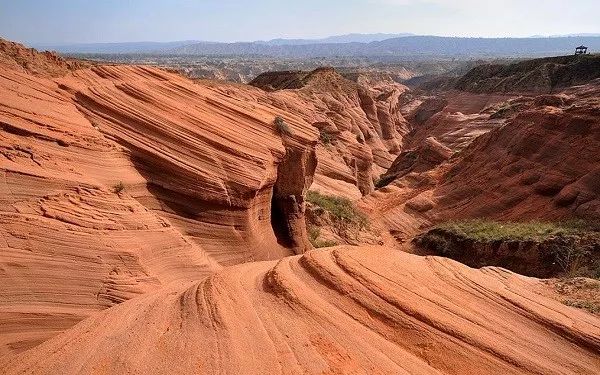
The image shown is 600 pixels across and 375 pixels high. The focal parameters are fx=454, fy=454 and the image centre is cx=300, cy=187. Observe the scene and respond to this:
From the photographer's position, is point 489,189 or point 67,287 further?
point 489,189

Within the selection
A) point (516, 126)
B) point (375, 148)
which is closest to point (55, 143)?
point (516, 126)

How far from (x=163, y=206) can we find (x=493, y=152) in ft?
64.9

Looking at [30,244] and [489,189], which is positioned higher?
[30,244]

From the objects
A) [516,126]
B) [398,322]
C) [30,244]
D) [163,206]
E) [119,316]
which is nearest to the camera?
[398,322]

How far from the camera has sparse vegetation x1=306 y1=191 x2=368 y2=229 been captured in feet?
67.2

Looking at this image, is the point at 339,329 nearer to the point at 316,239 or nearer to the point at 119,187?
the point at 119,187

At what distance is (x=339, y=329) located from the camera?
6.31 meters

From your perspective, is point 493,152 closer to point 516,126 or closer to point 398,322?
point 516,126

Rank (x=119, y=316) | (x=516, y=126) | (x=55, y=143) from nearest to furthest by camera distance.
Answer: (x=119, y=316)
(x=55, y=143)
(x=516, y=126)

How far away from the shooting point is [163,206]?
36.5 ft

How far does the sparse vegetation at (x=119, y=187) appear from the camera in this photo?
10070 millimetres

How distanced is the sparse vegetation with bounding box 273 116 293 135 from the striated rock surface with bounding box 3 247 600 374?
23.8 feet

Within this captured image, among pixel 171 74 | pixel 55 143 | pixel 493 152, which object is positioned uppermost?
pixel 171 74

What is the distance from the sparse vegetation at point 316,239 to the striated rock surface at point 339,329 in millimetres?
9137
